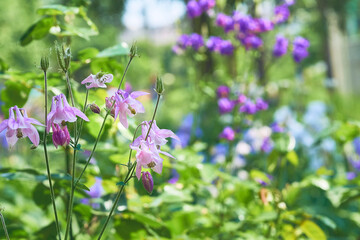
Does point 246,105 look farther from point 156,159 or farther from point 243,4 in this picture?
point 156,159

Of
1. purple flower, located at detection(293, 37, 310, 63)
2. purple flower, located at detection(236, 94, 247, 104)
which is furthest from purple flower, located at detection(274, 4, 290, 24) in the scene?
purple flower, located at detection(236, 94, 247, 104)

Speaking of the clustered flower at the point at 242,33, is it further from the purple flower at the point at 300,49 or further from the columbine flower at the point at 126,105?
the columbine flower at the point at 126,105

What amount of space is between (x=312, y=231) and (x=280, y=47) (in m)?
1.20

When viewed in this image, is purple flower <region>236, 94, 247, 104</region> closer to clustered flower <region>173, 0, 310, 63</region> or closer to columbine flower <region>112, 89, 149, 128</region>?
clustered flower <region>173, 0, 310, 63</region>

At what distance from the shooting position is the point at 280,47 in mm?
2336

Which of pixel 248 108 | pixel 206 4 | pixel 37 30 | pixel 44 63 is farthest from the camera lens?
pixel 206 4

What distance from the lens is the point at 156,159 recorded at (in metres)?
0.81

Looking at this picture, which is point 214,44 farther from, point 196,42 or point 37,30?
point 37,30

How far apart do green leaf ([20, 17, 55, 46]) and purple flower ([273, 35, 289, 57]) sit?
135cm

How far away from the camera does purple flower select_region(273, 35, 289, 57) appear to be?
233cm

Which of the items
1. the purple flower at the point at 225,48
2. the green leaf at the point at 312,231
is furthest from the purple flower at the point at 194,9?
the green leaf at the point at 312,231

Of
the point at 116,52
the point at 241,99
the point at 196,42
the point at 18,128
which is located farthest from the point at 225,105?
the point at 18,128

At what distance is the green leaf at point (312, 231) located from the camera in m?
1.37

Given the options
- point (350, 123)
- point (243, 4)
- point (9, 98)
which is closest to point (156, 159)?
point (9, 98)
